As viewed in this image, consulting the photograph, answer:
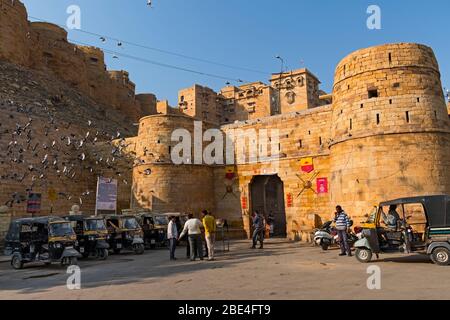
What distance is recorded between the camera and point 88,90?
49000mm

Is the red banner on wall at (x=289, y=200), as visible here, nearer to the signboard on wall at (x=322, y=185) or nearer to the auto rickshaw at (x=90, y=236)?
the signboard on wall at (x=322, y=185)

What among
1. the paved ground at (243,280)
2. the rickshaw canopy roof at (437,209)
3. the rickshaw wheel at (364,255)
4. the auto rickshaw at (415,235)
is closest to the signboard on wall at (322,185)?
the paved ground at (243,280)

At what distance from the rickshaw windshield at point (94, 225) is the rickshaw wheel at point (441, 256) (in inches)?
435

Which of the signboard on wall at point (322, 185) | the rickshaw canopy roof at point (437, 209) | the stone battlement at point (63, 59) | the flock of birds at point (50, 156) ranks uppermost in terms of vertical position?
the stone battlement at point (63, 59)

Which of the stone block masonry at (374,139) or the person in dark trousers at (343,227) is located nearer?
the person in dark trousers at (343,227)

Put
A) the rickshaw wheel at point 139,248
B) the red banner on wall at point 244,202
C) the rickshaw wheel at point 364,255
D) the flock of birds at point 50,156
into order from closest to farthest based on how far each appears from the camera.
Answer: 1. the rickshaw wheel at point 364,255
2. the rickshaw wheel at point 139,248
3. the red banner on wall at point 244,202
4. the flock of birds at point 50,156

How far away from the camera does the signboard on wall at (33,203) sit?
2059cm

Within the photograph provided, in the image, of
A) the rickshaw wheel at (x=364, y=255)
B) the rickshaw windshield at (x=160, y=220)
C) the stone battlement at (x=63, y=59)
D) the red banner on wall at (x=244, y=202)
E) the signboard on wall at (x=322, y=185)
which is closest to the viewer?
the rickshaw wheel at (x=364, y=255)

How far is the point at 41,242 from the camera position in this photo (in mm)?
11547

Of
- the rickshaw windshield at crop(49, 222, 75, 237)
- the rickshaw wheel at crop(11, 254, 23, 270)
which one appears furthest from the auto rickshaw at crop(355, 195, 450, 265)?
the rickshaw wheel at crop(11, 254, 23, 270)

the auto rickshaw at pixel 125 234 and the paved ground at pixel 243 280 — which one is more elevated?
the auto rickshaw at pixel 125 234
